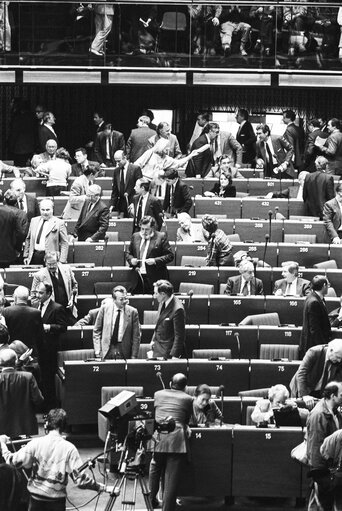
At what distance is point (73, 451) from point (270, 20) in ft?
41.4

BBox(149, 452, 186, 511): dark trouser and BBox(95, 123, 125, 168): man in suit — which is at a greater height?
BBox(95, 123, 125, 168): man in suit

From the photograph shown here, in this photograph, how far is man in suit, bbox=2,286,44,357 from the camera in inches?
543

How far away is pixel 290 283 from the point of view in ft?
51.1

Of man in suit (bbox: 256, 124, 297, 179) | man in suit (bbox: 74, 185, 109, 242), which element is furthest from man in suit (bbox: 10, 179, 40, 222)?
man in suit (bbox: 256, 124, 297, 179)

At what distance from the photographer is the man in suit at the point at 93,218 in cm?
1677

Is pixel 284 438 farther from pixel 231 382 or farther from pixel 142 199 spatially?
pixel 142 199

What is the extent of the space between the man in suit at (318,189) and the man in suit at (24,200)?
12.1ft

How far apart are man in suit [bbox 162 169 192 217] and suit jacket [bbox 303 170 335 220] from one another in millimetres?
1779

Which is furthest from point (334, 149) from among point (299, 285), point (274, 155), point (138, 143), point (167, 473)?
point (167, 473)

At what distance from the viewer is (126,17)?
72.8ft

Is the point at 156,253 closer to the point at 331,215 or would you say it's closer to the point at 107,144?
the point at 331,215

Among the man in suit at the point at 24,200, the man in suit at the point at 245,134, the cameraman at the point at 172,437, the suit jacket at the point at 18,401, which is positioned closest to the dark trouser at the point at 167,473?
the cameraman at the point at 172,437

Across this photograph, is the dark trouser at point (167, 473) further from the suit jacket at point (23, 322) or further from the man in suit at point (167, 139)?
the man in suit at point (167, 139)

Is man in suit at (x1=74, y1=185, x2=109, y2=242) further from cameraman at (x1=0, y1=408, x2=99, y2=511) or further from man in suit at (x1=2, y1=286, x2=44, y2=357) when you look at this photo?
cameraman at (x1=0, y1=408, x2=99, y2=511)
